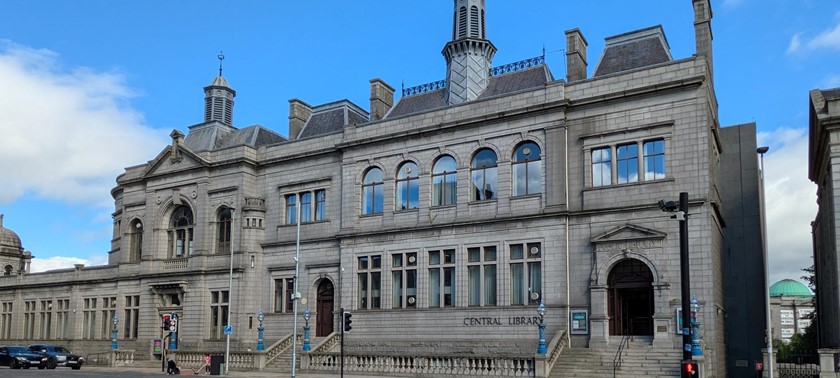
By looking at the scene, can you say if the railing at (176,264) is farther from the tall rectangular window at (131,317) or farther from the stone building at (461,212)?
the tall rectangular window at (131,317)

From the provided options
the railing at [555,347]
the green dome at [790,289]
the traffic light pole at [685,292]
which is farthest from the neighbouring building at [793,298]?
the traffic light pole at [685,292]

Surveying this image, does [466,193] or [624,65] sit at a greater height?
[624,65]

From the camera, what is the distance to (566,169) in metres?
38.5

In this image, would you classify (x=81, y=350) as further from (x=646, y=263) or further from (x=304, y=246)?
(x=646, y=263)

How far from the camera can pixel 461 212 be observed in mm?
41562

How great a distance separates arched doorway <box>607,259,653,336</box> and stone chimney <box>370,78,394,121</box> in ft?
62.2

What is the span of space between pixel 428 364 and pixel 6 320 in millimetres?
45011

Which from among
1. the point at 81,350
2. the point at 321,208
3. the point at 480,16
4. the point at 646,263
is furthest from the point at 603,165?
the point at 81,350

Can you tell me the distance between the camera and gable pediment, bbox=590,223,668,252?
116 feet

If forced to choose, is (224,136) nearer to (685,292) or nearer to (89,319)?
(89,319)

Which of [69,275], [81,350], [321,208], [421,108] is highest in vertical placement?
[421,108]

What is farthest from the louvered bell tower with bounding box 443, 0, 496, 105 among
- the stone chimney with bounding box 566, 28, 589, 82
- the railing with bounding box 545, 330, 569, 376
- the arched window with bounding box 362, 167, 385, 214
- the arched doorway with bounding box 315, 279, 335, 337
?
the railing with bounding box 545, 330, 569, 376

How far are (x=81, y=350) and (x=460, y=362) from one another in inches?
1345

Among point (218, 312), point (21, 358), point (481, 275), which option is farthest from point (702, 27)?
point (21, 358)
